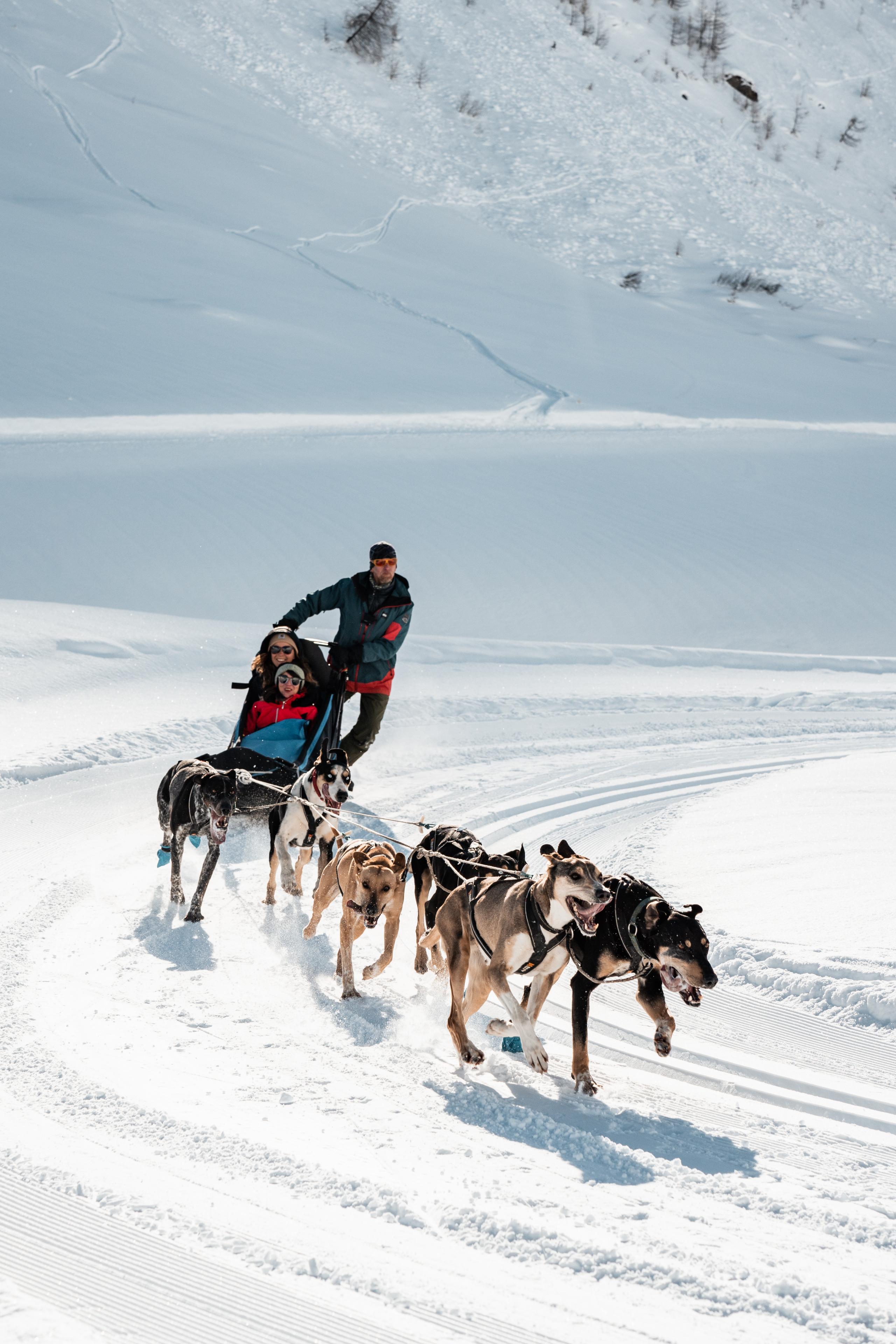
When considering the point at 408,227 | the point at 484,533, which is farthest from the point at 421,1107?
the point at 408,227

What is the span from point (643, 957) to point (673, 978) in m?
0.12

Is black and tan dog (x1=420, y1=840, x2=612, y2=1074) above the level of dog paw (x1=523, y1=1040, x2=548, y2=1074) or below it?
above

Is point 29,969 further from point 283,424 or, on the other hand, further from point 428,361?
point 428,361

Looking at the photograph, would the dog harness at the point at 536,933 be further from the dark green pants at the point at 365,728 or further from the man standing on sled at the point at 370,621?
the dark green pants at the point at 365,728

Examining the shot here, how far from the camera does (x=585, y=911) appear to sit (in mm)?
3861

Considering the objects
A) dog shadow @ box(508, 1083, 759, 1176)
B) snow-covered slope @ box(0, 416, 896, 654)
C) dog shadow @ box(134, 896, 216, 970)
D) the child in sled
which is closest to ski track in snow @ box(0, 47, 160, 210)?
snow-covered slope @ box(0, 416, 896, 654)

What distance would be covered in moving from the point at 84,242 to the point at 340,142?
8.66 metres

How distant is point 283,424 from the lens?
58.5 feet

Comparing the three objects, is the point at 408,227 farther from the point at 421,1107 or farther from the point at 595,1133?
the point at 595,1133

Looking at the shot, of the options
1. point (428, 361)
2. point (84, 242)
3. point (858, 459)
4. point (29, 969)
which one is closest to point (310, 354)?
point (428, 361)

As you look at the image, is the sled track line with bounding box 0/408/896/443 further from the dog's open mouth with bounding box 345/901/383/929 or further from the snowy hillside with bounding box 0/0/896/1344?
the dog's open mouth with bounding box 345/901/383/929

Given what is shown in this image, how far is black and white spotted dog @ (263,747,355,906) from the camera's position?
19.1ft

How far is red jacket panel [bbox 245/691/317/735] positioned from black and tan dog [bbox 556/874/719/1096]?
10.1ft

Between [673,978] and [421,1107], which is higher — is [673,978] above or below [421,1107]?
above
